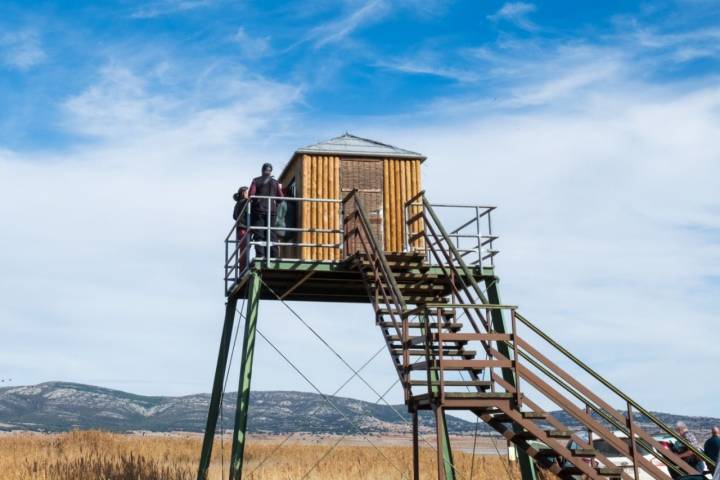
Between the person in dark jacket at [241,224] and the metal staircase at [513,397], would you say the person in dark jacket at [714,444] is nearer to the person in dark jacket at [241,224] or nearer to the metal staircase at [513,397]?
the metal staircase at [513,397]

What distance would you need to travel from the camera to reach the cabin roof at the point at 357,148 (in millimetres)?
22047

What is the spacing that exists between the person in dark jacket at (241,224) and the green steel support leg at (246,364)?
1463 mm

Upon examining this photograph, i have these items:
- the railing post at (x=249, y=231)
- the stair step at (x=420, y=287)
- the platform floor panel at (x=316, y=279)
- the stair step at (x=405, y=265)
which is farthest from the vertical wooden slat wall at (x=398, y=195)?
the railing post at (x=249, y=231)

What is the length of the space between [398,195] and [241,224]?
3776mm

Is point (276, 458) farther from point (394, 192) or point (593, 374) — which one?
point (593, 374)

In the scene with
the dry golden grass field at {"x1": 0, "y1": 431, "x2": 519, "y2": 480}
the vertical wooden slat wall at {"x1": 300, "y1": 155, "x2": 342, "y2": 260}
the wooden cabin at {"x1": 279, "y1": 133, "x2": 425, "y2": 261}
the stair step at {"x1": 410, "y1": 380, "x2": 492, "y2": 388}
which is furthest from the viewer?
the dry golden grass field at {"x1": 0, "y1": 431, "x2": 519, "y2": 480}

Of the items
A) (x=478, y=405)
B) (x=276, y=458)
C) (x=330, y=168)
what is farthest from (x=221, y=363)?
(x=276, y=458)

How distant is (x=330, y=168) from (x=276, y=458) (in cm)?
2262

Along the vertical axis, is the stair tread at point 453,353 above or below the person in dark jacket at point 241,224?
below

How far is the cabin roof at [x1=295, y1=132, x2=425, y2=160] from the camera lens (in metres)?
22.0

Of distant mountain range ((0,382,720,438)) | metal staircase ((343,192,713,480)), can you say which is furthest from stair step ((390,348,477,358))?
distant mountain range ((0,382,720,438))

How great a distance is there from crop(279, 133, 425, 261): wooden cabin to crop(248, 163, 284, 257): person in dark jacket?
89cm

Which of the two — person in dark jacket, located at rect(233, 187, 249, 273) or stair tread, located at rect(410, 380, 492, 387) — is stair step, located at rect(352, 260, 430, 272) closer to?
person in dark jacket, located at rect(233, 187, 249, 273)

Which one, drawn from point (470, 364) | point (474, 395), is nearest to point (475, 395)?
point (474, 395)
